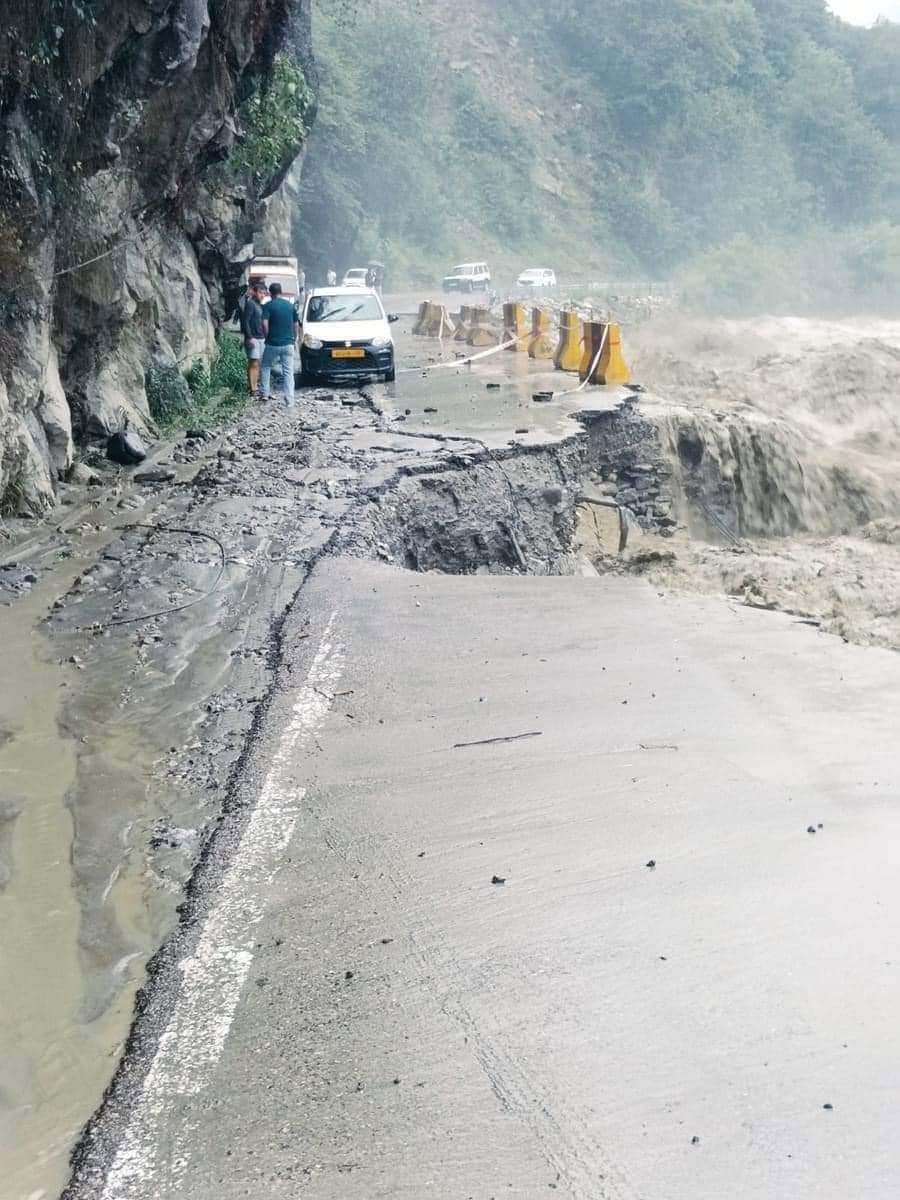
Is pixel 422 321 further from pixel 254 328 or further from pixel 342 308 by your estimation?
pixel 254 328

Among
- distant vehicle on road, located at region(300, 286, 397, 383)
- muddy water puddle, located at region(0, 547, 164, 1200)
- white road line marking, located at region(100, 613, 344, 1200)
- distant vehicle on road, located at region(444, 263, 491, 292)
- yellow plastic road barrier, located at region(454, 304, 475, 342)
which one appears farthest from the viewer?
distant vehicle on road, located at region(444, 263, 491, 292)

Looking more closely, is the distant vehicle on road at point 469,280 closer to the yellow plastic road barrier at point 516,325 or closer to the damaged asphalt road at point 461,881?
the yellow plastic road barrier at point 516,325

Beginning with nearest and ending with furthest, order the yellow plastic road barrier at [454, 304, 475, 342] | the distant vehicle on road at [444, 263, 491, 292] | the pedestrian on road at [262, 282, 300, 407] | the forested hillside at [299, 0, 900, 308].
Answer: the pedestrian on road at [262, 282, 300, 407], the yellow plastic road barrier at [454, 304, 475, 342], the distant vehicle on road at [444, 263, 491, 292], the forested hillside at [299, 0, 900, 308]

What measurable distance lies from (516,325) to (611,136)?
58.7 metres

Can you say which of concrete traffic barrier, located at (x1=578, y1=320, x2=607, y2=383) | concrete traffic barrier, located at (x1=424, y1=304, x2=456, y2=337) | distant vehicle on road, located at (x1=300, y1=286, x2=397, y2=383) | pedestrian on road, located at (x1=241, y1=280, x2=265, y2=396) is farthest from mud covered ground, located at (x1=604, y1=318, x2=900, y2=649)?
concrete traffic barrier, located at (x1=424, y1=304, x2=456, y2=337)

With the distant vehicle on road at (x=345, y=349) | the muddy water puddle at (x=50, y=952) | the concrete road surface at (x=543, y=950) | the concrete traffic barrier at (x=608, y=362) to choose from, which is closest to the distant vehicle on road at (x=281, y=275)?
the distant vehicle on road at (x=345, y=349)

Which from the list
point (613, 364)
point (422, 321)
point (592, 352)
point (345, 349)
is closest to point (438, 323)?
point (422, 321)

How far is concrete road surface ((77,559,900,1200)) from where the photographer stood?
349cm

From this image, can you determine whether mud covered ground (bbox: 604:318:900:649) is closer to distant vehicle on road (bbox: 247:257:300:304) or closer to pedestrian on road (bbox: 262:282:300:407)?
pedestrian on road (bbox: 262:282:300:407)

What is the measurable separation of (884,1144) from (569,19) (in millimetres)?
89454

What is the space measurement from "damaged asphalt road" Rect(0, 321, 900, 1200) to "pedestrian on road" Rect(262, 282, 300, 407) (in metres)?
8.04

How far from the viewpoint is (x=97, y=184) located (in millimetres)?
12898

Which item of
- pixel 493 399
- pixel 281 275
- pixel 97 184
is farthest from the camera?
pixel 281 275

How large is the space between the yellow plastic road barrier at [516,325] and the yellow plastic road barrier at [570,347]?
3.63 meters
